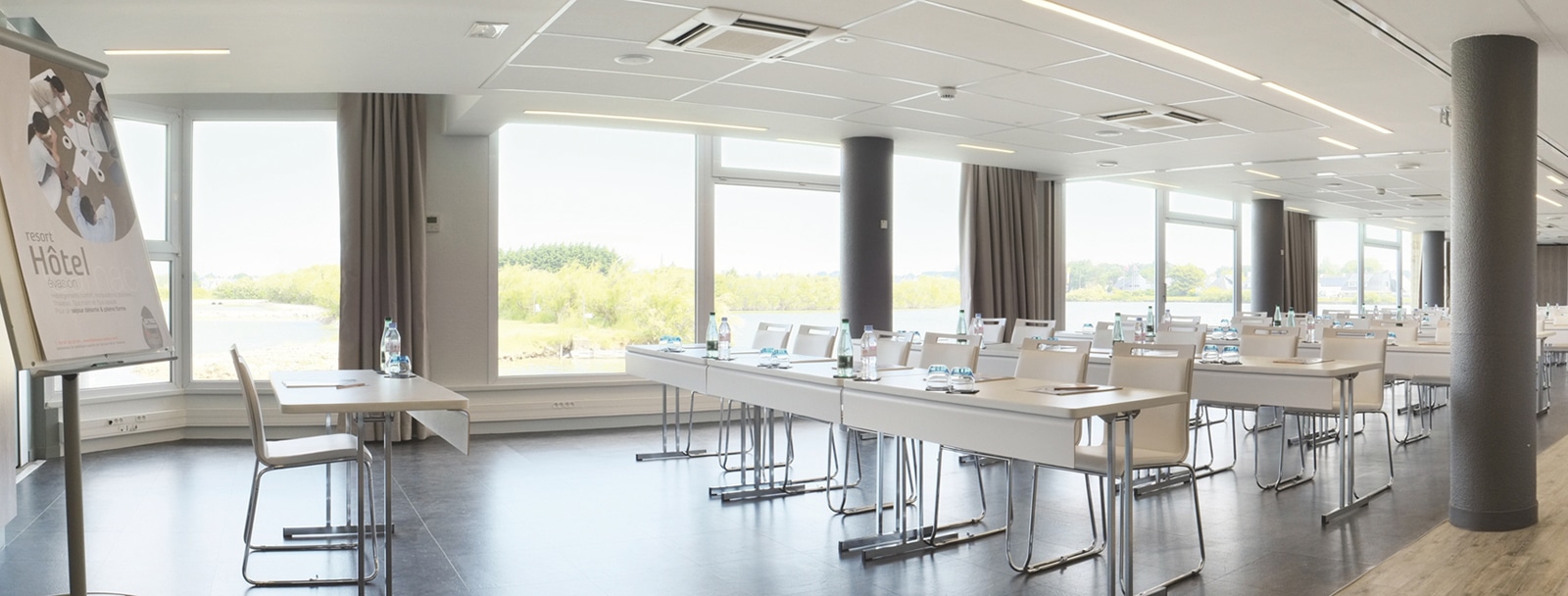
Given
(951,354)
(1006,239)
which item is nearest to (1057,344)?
(951,354)

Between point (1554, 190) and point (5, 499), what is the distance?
54.8 ft

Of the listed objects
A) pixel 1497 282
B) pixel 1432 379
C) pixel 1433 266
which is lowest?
pixel 1432 379

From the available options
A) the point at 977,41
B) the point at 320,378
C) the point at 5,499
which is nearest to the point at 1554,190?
the point at 977,41

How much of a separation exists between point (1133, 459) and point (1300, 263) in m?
15.0

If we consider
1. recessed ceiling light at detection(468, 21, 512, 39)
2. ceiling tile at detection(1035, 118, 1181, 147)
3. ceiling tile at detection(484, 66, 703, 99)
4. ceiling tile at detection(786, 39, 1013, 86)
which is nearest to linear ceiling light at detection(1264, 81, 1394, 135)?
ceiling tile at detection(1035, 118, 1181, 147)

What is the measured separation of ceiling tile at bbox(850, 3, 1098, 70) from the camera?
15.1 ft

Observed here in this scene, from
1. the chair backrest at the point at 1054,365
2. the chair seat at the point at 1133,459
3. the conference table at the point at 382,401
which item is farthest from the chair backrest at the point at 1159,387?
the conference table at the point at 382,401

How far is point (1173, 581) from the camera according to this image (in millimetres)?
3703

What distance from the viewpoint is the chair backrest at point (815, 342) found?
20.3ft

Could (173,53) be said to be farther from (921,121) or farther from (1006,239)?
(1006,239)

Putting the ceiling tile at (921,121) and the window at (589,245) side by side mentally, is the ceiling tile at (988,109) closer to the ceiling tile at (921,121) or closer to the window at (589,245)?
the ceiling tile at (921,121)

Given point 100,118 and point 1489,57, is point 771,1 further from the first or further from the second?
point 1489,57

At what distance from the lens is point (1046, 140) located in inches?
331

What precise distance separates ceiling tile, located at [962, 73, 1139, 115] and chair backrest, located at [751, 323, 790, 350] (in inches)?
82.5
